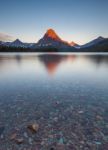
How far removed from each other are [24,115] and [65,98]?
3.77 m

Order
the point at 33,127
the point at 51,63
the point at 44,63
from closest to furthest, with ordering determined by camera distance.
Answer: the point at 33,127 < the point at 51,63 < the point at 44,63

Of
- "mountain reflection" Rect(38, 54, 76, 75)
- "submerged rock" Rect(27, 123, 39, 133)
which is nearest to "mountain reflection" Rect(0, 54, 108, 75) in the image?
"mountain reflection" Rect(38, 54, 76, 75)

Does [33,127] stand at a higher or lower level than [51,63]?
lower

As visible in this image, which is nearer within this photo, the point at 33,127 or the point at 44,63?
the point at 33,127

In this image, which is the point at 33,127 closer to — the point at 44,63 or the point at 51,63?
the point at 51,63

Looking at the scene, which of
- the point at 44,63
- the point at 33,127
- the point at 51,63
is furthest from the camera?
the point at 44,63

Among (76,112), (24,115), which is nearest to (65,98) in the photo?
(76,112)

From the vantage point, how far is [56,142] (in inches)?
180

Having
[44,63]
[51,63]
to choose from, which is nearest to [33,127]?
[51,63]

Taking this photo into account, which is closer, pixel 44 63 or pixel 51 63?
pixel 51 63

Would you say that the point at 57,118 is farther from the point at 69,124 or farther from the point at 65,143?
the point at 65,143

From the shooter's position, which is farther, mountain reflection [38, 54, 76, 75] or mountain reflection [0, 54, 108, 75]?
mountain reflection [0, 54, 108, 75]

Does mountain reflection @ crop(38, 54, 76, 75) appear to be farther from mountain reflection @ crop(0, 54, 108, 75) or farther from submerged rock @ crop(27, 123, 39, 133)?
submerged rock @ crop(27, 123, 39, 133)

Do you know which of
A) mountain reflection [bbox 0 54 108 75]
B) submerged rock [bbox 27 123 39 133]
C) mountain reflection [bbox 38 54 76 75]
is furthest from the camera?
mountain reflection [bbox 0 54 108 75]
